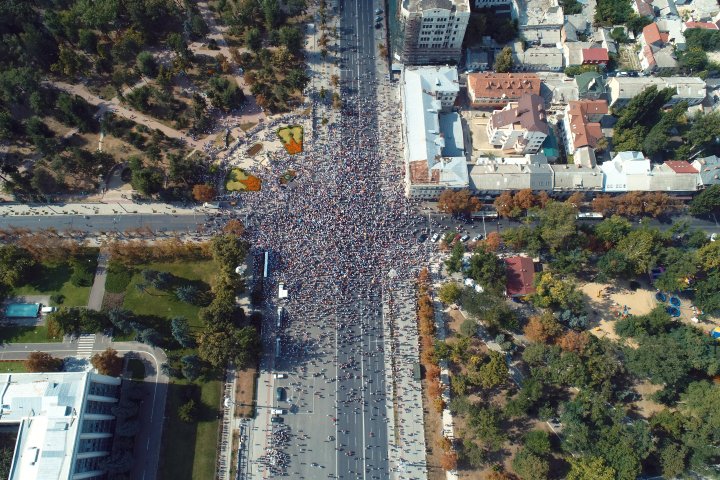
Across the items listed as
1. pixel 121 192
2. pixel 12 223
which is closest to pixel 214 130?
pixel 121 192

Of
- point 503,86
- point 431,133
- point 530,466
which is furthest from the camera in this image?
point 503,86

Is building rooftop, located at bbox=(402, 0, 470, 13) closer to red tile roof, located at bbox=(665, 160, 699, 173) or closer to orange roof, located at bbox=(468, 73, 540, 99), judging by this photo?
orange roof, located at bbox=(468, 73, 540, 99)

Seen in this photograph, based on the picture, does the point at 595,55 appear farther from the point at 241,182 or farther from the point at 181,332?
the point at 181,332

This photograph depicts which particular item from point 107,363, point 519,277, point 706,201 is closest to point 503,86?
point 519,277

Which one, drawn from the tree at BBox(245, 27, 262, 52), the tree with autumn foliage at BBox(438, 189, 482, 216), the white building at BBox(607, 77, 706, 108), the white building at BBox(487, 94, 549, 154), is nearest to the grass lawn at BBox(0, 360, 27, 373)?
the tree at BBox(245, 27, 262, 52)

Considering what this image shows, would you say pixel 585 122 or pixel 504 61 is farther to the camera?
pixel 504 61

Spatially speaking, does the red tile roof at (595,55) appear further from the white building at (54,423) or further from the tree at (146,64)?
the white building at (54,423)
